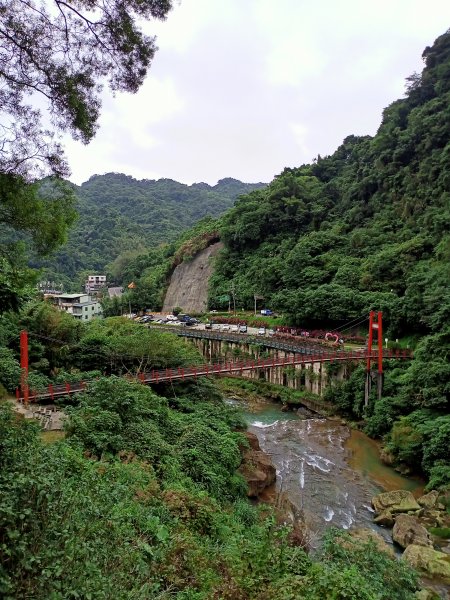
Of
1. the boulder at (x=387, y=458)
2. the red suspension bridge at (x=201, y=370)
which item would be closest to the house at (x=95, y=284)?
the red suspension bridge at (x=201, y=370)

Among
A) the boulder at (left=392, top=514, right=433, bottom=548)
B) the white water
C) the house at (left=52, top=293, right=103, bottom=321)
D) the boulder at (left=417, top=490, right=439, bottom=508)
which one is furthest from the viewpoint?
the house at (left=52, top=293, right=103, bottom=321)

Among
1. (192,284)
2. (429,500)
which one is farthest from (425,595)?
(192,284)

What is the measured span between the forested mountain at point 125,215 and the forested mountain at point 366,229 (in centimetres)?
2937

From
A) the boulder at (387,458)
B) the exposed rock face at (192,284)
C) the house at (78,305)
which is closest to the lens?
the boulder at (387,458)

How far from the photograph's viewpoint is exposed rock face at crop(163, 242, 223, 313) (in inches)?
1864

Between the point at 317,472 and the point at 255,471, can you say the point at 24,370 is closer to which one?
the point at 255,471

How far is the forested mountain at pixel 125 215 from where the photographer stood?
76625 millimetres

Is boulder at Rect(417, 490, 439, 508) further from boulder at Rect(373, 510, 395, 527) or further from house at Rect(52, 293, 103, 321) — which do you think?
house at Rect(52, 293, 103, 321)

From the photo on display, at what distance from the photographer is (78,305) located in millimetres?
46781

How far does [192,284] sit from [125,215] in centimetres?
5470

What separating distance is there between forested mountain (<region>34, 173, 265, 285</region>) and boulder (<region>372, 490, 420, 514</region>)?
51.8 meters

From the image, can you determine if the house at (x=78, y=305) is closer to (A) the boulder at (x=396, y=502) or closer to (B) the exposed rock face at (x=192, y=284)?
(B) the exposed rock face at (x=192, y=284)

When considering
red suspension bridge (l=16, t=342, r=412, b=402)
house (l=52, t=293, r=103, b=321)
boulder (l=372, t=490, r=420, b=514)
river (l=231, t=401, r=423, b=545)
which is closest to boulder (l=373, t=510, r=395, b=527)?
river (l=231, t=401, r=423, b=545)

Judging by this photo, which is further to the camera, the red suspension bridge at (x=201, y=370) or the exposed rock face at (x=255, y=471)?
the red suspension bridge at (x=201, y=370)
